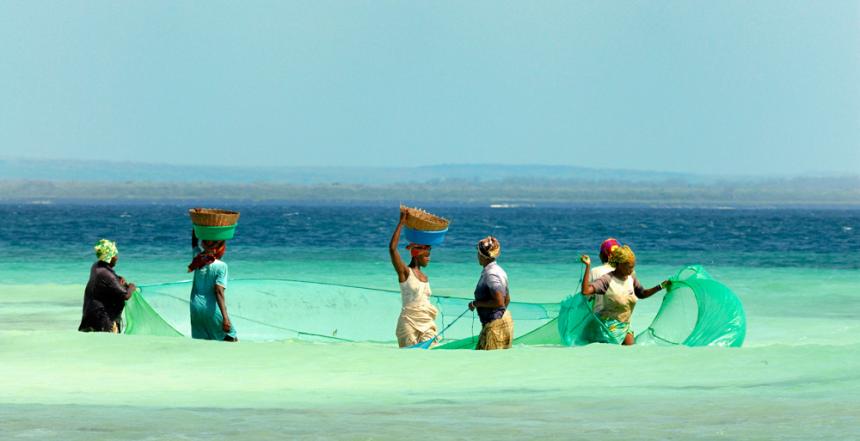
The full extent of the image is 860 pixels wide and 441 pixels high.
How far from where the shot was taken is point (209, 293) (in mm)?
11227

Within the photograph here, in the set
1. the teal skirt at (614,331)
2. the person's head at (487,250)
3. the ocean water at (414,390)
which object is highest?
the person's head at (487,250)

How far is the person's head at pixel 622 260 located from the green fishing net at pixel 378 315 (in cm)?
37

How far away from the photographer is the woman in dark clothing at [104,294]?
11531mm

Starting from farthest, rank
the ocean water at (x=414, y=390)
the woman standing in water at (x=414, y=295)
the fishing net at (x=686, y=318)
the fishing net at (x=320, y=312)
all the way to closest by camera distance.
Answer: the fishing net at (x=320, y=312) < the fishing net at (x=686, y=318) < the woman standing in water at (x=414, y=295) < the ocean water at (x=414, y=390)

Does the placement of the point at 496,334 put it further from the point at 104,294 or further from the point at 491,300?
the point at 104,294

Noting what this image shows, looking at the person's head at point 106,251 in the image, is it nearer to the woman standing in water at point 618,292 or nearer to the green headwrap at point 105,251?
the green headwrap at point 105,251

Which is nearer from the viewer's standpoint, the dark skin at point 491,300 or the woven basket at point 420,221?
the dark skin at point 491,300

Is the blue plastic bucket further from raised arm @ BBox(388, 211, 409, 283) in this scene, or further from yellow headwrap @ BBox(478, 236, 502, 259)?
yellow headwrap @ BBox(478, 236, 502, 259)

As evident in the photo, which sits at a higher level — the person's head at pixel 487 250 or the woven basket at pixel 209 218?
the woven basket at pixel 209 218

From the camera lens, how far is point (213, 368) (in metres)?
10.7

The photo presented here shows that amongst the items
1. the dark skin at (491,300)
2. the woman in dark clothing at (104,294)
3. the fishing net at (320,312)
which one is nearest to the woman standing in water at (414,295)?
the dark skin at (491,300)

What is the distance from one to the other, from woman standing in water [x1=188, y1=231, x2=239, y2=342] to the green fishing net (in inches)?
36.5

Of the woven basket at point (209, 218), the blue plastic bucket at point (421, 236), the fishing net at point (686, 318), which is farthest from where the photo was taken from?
the fishing net at point (686, 318)

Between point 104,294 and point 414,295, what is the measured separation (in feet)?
8.90
